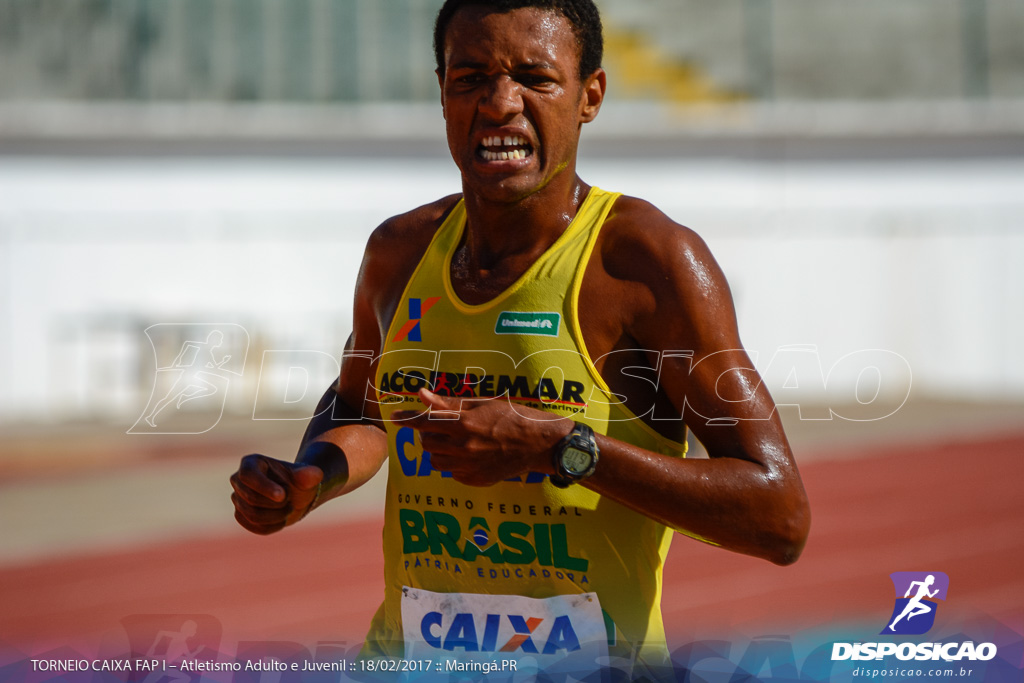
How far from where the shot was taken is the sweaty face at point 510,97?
78.5 inches

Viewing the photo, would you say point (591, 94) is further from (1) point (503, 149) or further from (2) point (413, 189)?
(2) point (413, 189)

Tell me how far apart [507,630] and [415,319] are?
25.0 inches

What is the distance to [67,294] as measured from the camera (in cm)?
1409

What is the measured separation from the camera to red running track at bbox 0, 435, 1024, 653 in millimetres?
6887

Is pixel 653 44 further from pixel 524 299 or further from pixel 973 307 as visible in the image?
pixel 524 299

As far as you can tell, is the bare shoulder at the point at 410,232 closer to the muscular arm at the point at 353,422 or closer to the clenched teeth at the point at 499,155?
the muscular arm at the point at 353,422

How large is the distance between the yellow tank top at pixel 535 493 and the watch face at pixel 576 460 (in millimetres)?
166

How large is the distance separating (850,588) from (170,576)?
4.89 metres

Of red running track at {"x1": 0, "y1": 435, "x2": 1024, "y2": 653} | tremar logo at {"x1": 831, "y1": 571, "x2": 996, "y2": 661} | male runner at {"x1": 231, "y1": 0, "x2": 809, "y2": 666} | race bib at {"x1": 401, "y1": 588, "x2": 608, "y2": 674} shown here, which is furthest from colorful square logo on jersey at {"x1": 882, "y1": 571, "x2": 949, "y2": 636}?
red running track at {"x1": 0, "y1": 435, "x2": 1024, "y2": 653}

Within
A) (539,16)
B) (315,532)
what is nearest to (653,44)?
(315,532)

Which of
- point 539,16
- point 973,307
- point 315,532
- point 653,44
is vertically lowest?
point 315,532

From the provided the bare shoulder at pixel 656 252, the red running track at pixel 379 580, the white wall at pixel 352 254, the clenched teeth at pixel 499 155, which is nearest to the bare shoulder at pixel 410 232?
the clenched teeth at pixel 499 155

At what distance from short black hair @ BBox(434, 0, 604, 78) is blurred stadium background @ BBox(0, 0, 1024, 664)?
32.6 feet

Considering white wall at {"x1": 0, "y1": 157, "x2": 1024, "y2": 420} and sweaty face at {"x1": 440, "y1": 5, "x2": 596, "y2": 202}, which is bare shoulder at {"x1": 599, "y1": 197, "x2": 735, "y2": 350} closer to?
sweaty face at {"x1": 440, "y1": 5, "x2": 596, "y2": 202}
